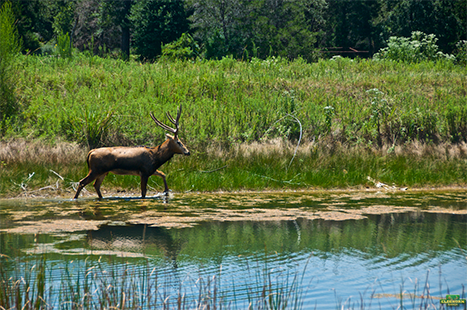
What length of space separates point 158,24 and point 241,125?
25582 mm

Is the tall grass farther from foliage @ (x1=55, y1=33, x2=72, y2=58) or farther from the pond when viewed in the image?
the pond

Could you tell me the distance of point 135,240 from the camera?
7926mm

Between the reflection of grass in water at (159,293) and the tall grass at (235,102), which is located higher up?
the tall grass at (235,102)

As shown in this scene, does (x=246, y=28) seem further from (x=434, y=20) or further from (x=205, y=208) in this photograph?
(x=205, y=208)

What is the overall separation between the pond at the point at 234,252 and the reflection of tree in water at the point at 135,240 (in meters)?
0.02

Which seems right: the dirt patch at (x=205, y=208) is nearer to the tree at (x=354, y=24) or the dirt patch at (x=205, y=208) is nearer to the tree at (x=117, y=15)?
the tree at (x=117, y=15)

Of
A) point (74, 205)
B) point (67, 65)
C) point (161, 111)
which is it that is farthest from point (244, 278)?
point (67, 65)

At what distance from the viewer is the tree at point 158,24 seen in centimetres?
3894

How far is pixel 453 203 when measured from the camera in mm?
12242

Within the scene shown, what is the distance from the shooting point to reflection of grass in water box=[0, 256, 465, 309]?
461 centimetres

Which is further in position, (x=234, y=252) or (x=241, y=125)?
(x=241, y=125)

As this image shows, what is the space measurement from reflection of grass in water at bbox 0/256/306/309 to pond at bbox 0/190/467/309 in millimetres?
23

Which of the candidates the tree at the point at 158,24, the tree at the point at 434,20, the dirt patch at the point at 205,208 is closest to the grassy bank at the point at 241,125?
the dirt patch at the point at 205,208

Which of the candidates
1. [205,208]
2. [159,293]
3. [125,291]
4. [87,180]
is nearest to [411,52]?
[205,208]
